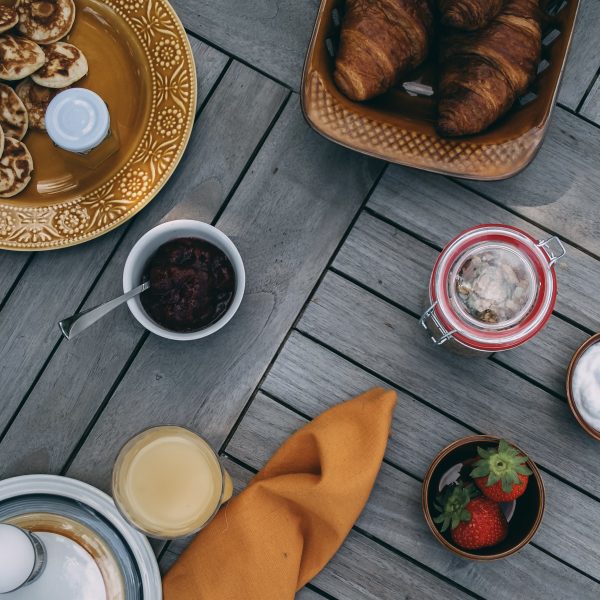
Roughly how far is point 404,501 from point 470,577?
15 centimetres

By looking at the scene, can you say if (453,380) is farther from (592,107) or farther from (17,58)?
(17,58)

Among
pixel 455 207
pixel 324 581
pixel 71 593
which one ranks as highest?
pixel 455 207

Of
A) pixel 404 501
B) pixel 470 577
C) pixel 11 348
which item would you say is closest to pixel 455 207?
pixel 404 501

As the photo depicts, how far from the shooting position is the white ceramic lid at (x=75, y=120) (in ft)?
2.83

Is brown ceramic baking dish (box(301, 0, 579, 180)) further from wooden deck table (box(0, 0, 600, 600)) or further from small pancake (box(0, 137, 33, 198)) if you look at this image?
small pancake (box(0, 137, 33, 198))

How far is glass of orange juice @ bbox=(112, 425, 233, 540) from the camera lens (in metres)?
0.86

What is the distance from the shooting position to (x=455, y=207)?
3.21 feet

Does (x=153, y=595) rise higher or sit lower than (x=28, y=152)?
lower

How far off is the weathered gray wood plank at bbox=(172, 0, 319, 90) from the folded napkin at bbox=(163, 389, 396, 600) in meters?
0.54

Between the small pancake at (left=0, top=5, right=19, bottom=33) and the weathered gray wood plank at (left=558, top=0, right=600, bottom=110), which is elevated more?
the weathered gray wood plank at (left=558, top=0, right=600, bottom=110)

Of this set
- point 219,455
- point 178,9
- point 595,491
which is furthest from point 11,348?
point 595,491

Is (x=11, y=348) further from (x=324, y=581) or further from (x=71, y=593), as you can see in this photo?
(x=324, y=581)

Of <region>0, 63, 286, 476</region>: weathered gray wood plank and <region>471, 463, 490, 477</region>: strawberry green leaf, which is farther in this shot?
<region>0, 63, 286, 476</region>: weathered gray wood plank

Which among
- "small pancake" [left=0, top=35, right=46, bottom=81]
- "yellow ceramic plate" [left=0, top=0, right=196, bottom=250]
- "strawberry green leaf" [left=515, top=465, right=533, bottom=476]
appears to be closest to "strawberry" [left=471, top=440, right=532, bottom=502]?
"strawberry green leaf" [left=515, top=465, right=533, bottom=476]
